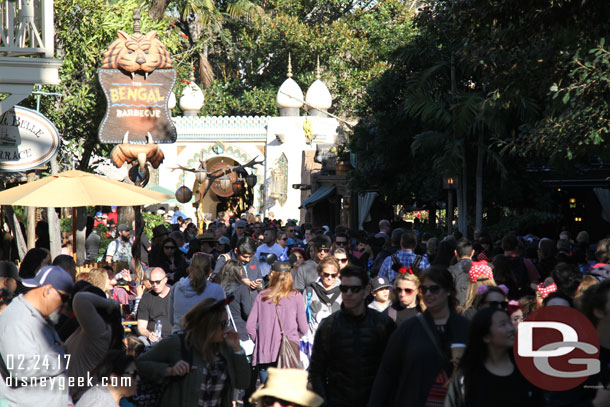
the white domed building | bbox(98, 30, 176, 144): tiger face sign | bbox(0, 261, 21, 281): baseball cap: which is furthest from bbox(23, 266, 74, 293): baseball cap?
the white domed building

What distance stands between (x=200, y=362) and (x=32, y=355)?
0.98m

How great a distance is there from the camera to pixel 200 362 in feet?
18.5

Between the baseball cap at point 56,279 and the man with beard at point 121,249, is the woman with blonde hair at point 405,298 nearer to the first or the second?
the baseball cap at point 56,279

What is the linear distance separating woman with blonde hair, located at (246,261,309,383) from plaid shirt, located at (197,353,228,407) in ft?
9.33

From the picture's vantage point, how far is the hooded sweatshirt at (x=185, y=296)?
322 inches

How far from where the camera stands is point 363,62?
147 feet

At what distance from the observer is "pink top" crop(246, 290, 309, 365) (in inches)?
339

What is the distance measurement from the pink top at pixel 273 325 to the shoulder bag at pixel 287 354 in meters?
0.03

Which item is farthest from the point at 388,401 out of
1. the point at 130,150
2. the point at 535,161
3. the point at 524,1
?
the point at 535,161

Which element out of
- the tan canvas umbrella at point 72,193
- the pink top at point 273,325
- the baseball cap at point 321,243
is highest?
the tan canvas umbrella at point 72,193

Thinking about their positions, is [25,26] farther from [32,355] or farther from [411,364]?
[411,364]

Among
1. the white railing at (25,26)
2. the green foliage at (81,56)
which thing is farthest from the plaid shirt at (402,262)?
the green foliage at (81,56)

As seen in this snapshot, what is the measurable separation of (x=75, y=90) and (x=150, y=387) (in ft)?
54.5

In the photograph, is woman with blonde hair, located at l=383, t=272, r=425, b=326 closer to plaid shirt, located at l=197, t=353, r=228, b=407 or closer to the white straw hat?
plaid shirt, located at l=197, t=353, r=228, b=407
